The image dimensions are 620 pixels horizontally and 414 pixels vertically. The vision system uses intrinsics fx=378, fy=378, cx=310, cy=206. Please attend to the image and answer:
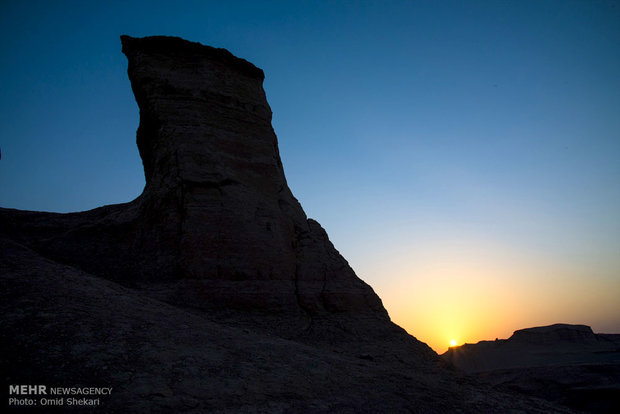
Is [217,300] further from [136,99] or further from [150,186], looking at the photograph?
[136,99]

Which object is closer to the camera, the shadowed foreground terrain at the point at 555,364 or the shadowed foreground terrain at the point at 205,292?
the shadowed foreground terrain at the point at 205,292

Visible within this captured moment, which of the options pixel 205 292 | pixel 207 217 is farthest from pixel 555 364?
pixel 207 217

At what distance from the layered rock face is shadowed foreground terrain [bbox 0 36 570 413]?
0.04 meters

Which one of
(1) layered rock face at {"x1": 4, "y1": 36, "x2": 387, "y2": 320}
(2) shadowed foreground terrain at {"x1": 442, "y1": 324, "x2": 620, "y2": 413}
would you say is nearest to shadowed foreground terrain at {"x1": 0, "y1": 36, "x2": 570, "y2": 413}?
(1) layered rock face at {"x1": 4, "y1": 36, "x2": 387, "y2": 320}

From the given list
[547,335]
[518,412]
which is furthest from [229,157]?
[547,335]

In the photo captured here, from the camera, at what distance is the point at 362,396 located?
5.61 m

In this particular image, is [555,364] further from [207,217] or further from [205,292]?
[207,217]

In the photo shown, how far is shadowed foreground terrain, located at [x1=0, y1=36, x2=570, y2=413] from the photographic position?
4793mm

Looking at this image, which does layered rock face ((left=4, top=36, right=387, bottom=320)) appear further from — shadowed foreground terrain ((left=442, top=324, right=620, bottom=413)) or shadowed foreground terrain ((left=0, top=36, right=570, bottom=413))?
shadowed foreground terrain ((left=442, top=324, right=620, bottom=413))

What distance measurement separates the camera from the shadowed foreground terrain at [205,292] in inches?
189

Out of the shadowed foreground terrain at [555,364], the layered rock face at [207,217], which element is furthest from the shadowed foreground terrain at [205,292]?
the shadowed foreground terrain at [555,364]

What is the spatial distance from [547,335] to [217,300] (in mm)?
37407

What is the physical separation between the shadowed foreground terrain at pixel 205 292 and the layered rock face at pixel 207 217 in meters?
0.04

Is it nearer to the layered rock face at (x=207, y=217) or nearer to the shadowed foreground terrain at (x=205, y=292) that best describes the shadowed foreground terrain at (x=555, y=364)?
the shadowed foreground terrain at (x=205, y=292)
